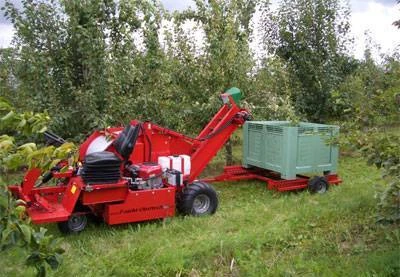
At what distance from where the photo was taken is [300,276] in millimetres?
3932

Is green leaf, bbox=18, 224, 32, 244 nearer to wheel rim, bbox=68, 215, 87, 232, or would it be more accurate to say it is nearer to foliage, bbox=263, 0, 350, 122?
wheel rim, bbox=68, 215, 87, 232

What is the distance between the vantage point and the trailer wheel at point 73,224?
5.31m

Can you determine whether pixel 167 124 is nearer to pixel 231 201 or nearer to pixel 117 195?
pixel 231 201

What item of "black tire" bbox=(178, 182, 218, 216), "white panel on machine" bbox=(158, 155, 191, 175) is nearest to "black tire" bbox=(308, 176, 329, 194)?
"black tire" bbox=(178, 182, 218, 216)

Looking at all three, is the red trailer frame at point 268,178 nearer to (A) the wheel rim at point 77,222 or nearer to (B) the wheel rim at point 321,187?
(B) the wheel rim at point 321,187

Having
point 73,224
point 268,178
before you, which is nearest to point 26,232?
point 73,224

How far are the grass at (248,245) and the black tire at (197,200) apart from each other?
0.13 metres

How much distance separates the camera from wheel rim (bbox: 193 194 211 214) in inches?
238

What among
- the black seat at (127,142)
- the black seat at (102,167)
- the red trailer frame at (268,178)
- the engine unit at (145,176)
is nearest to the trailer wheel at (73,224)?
the black seat at (102,167)

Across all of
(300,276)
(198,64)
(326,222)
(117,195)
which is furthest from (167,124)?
(300,276)

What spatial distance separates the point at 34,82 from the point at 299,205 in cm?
423

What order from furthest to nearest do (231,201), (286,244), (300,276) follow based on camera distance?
(231,201) → (286,244) → (300,276)

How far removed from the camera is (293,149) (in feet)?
23.5

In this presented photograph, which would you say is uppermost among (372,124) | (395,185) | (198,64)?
(198,64)
